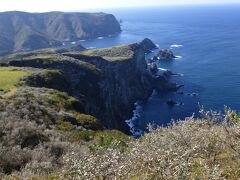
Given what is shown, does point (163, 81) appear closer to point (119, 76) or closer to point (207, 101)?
point (119, 76)

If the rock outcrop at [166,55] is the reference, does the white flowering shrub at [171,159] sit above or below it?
above

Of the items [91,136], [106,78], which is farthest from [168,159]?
[106,78]

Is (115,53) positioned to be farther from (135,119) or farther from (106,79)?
(135,119)

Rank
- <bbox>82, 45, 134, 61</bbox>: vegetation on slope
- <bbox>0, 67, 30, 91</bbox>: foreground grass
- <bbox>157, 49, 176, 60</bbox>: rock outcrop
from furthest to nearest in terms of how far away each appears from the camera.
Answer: <bbox>157, 49, 176, 60</bbox>: rock outcrop → <bbox>82, 45, 134, 61</bbox>: vegetation on slope → <bbox>0, 67, 30, 91</bbox>: foreground grass

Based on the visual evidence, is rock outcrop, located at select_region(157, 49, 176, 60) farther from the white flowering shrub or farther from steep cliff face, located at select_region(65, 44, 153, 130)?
the white flowering shrub

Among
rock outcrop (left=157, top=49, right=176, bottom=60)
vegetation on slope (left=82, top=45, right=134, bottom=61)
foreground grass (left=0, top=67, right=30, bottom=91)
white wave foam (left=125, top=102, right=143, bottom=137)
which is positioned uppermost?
foreground grass (left=0, top=67, right=30, bottom=91)

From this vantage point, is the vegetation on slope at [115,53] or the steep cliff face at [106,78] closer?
the steep cliff face at [106,78]

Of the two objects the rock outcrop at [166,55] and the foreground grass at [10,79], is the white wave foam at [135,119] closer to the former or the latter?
the foreground grass at [10,79]

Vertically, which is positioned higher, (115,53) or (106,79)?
(106,79)

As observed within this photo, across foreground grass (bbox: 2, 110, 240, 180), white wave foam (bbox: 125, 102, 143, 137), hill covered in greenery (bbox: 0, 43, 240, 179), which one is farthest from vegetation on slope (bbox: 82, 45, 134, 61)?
foreground grass (bbox: 2, 110, 240, 180)

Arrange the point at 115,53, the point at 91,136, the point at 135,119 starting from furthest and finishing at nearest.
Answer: the point at 115,53
the point at 135,119
the point at 91,136

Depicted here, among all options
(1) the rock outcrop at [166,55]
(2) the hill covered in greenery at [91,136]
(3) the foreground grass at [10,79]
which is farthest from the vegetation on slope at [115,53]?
(3) the foreground grass at [10,79]
